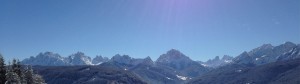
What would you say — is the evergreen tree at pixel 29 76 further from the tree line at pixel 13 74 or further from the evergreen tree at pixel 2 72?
the evergreen tree at pixel 2 72

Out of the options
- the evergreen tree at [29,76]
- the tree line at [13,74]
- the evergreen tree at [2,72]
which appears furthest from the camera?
the evergreen tree at [29,76]

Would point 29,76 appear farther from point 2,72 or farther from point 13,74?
point 13,74

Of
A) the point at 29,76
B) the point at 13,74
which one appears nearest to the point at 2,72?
the point at 13,74

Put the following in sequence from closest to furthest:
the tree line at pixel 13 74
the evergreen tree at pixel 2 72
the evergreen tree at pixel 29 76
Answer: the tree line at pixel 13 74, the evergreen tree at pixel 2 72, the evergreen tree at pixel 29 76

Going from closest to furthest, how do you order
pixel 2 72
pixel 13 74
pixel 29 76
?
1. pixel 13 74
2. pixel 2 72
3. pixel 29 76

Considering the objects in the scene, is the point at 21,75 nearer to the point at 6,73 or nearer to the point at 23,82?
the point at 23,82

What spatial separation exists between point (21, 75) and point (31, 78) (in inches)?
284

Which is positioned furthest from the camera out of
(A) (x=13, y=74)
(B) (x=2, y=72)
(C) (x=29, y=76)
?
(C) (x=29, y=76)

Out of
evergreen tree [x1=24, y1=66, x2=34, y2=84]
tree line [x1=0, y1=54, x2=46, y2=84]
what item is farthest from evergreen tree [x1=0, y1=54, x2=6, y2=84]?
evergreen tree [x1=24, y1=66, x2=34, y2=84]

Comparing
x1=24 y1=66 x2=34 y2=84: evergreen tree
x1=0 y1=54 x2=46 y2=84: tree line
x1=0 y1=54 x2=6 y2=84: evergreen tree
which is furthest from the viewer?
x1=24 y1=66 x2=34 y2=84: evergreen tree

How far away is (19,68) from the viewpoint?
7275 centimetres

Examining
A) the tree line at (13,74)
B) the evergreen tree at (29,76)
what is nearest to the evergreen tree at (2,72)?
the tree line at (13,74)

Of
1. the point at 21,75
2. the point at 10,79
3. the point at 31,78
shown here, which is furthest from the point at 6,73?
the point at 31,78

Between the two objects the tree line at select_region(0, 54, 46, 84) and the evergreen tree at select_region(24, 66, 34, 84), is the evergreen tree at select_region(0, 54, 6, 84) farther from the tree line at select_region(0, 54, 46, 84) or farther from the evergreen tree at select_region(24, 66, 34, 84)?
the evergreen tree at select_region(24, 66, 34, 84)
